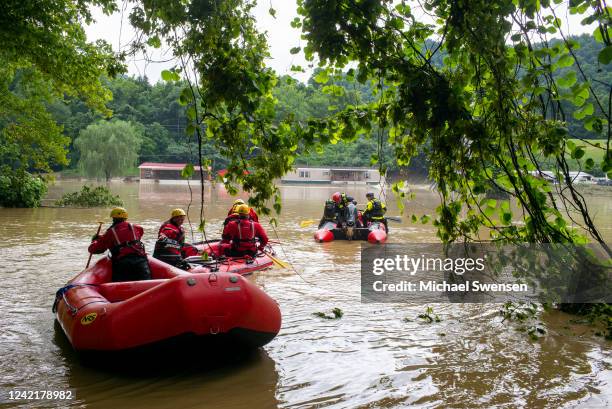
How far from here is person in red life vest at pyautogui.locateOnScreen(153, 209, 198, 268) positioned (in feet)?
30.9

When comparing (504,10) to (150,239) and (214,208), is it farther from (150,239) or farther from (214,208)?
(214,208)

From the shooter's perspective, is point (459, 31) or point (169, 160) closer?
point (459, 31)

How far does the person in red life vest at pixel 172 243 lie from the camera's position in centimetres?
942

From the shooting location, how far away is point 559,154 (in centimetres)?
417

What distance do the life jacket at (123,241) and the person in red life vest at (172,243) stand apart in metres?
2.03

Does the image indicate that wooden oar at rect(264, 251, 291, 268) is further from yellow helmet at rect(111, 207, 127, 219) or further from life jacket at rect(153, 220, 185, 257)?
yellow helmet at rect(111, 207, 127, 219)

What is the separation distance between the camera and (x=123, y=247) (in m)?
7.20

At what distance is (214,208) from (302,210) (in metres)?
4.40

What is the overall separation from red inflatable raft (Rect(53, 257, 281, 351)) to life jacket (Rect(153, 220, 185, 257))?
3.48 meters

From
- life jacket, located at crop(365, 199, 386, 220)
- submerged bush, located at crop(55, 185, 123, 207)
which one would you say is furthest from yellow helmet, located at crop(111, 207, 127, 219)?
submerged bush, located at crop(55, 185, 123, 207)

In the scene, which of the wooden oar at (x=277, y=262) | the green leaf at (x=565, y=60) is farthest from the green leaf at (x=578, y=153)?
the wooden oar at (x=277, y=262)

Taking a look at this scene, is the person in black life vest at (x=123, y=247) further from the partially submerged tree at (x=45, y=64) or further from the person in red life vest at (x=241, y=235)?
the person in red life vest at (x=241, y=235)

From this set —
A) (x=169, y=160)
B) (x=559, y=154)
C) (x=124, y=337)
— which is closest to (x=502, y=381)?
(x=559, y=154)

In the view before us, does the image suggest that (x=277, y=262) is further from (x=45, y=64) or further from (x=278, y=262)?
(x=45, y=64)
